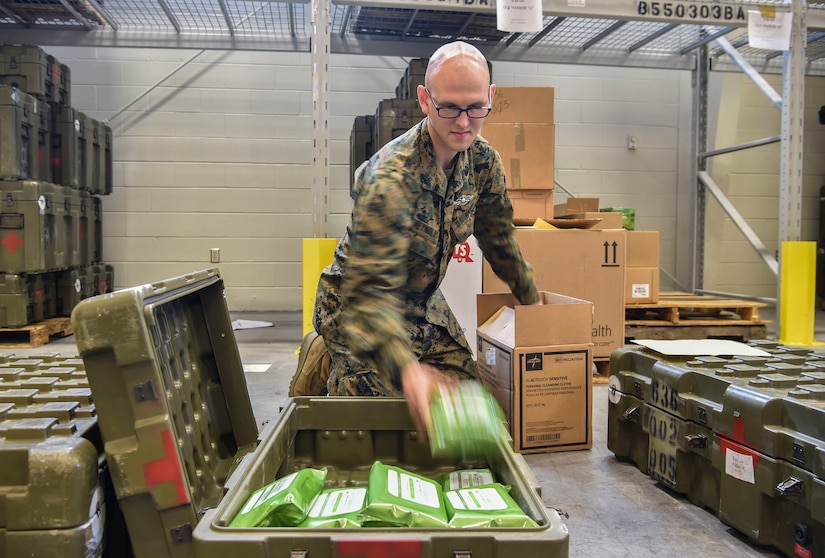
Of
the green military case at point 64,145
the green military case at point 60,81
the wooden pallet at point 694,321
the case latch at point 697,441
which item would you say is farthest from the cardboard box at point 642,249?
the green military case at point 60,81

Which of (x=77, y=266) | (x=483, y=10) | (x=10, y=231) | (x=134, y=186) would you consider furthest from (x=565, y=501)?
(x=134, y=186)

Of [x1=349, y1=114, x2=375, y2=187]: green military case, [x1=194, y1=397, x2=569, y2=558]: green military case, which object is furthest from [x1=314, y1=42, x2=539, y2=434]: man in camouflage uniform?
[x1=349, y1=114, x2=375, y2=187]: green military case

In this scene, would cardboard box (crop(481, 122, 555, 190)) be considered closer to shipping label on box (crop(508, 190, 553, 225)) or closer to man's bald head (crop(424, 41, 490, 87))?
shipping label on box (crop(508, 190, 553, 225))

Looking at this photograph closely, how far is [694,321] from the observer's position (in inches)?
179

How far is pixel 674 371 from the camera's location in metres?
2.07

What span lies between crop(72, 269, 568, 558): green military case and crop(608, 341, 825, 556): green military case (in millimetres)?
830

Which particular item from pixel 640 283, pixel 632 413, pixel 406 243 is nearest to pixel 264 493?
pixel 406 243

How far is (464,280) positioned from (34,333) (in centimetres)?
339

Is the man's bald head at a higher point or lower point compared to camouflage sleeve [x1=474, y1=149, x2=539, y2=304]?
higher

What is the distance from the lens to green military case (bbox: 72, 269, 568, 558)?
0.80m

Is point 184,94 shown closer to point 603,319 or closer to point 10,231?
point 10,231

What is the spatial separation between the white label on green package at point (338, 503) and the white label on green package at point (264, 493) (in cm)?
6

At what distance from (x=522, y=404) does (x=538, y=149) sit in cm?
203

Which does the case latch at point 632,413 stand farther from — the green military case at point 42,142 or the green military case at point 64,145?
the green military case at point 64,145
